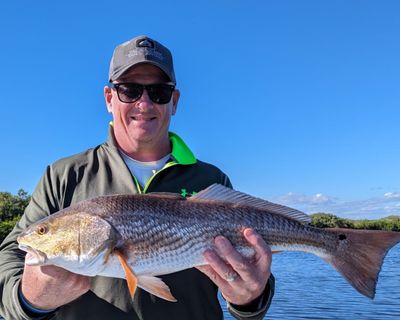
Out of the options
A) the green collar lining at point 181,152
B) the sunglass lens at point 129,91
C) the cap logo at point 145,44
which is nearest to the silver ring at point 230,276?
the green collar lining at point 181,152

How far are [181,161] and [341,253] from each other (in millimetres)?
1573

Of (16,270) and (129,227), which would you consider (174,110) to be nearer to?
(129,227)

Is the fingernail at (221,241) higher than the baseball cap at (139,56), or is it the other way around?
the baseball cap at (139,56)

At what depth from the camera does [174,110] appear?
5008 millimetres

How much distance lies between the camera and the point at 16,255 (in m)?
4.13

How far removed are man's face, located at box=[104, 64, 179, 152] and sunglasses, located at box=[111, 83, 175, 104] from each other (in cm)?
3

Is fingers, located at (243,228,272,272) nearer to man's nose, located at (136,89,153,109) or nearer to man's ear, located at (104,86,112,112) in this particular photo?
man's nose, located at (136,89,153,109)

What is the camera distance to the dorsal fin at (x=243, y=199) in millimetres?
4067

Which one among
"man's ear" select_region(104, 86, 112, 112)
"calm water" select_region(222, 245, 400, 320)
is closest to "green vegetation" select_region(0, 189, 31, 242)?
"calm water" select_region(222, 245, 400, 320)

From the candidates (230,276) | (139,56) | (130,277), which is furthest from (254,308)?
(139,56)

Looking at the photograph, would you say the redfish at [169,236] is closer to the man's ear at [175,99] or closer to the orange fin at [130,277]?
the orange fin at [130,277]

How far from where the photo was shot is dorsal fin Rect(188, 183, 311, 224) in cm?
407

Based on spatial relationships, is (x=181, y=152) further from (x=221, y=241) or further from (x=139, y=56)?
(x=221, y=241)

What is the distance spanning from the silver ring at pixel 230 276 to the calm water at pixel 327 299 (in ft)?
48.2
